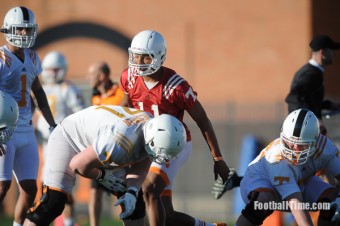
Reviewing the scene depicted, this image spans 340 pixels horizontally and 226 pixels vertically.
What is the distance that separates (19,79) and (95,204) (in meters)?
2.16

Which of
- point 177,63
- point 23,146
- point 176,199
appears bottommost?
point 176,199

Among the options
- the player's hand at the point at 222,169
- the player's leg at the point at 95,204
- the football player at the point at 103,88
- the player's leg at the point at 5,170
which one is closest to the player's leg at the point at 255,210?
the player's hand at the point at 222,169

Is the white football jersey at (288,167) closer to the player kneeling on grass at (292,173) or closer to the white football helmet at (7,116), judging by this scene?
the player kneeling on grass at (292,173)

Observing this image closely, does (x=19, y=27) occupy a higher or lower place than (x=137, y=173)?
higher

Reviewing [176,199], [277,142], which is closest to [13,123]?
[277,142]

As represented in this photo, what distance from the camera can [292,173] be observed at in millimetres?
7707

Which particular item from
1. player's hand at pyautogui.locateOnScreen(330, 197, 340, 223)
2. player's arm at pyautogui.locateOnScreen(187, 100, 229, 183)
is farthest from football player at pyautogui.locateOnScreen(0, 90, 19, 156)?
player's hand at pyautogui.locateOnScreen(330, 197, 340, 223)

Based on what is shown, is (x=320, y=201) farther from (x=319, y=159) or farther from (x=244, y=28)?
(x=244, y=28)

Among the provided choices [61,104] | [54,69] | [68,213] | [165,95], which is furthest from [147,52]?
[54,69]

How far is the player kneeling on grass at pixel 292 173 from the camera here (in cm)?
761

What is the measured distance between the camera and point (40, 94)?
28.0 feet

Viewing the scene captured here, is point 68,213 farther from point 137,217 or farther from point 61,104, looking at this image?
point 137,217

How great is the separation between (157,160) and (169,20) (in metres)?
11.9

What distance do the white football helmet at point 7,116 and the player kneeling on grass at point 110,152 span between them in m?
0.35
